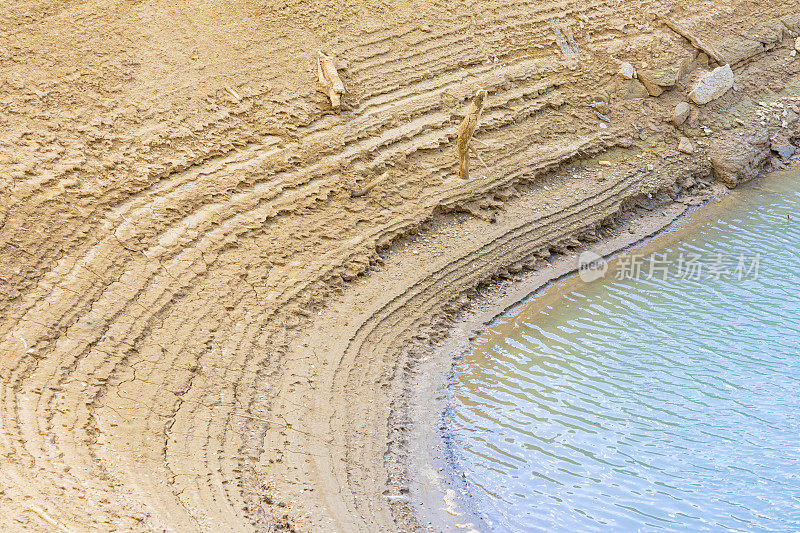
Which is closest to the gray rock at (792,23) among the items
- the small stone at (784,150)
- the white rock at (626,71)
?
the small stone at (784,150)

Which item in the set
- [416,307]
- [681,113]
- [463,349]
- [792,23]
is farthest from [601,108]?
[463,349]

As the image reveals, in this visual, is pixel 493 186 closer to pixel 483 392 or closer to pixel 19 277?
pixel 483 392

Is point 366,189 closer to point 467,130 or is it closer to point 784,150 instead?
point 467,130

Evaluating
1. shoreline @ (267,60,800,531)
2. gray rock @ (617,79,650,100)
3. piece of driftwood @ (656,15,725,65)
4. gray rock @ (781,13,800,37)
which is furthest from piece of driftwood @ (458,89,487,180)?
gray rock @ (781,13,800,37)

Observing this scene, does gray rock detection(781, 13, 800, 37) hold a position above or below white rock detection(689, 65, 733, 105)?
above

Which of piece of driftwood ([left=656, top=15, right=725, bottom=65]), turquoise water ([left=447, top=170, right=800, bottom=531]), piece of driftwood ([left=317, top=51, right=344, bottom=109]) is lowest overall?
turquoise water ([left=447, top=170, right=800, bottom=531])

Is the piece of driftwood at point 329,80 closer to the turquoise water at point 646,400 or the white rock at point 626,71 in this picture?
the turquoise water at point 646,400

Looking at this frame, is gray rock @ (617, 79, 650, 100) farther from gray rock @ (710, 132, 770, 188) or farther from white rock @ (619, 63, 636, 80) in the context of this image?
gray rock @ (710, 132, 770, 188)

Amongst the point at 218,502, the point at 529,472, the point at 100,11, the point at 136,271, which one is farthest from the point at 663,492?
the point at 100,11
